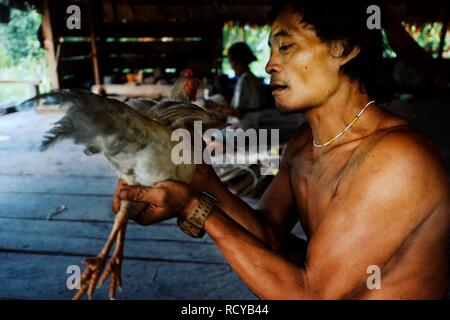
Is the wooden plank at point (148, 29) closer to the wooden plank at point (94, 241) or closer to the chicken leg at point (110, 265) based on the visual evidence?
the wooden plank at point (94, 241)

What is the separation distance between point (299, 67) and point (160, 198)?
653 mm

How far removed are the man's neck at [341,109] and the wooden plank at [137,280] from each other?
4.25 feet

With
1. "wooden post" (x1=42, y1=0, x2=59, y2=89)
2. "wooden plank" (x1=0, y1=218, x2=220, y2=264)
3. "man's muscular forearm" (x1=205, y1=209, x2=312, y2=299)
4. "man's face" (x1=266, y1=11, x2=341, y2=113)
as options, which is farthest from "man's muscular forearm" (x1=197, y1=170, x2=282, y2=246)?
"wooden post" (x1=42, y1=0, x2=59, y2=89)

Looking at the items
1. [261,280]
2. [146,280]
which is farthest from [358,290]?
[146,280]

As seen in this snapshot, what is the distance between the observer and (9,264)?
2.69m

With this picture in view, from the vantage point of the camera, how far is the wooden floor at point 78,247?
247cm

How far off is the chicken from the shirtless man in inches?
2.3

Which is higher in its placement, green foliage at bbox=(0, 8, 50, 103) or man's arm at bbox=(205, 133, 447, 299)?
green foliage at bbox=(0, 8, 50, 103)

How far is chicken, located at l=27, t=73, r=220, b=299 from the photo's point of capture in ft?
3.58

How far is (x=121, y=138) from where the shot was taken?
115 centimetres

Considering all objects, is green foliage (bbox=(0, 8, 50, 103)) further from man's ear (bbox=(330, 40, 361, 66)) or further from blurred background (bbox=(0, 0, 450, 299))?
man's ear (bbox=(330, 40, 361, 66))

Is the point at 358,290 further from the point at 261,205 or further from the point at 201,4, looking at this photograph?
the point at 201,4

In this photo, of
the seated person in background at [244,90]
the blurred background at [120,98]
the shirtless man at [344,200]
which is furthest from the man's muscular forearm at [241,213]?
the seated person in background at [244,90]

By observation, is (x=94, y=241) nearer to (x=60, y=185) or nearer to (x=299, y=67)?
(x=60, y=185)
